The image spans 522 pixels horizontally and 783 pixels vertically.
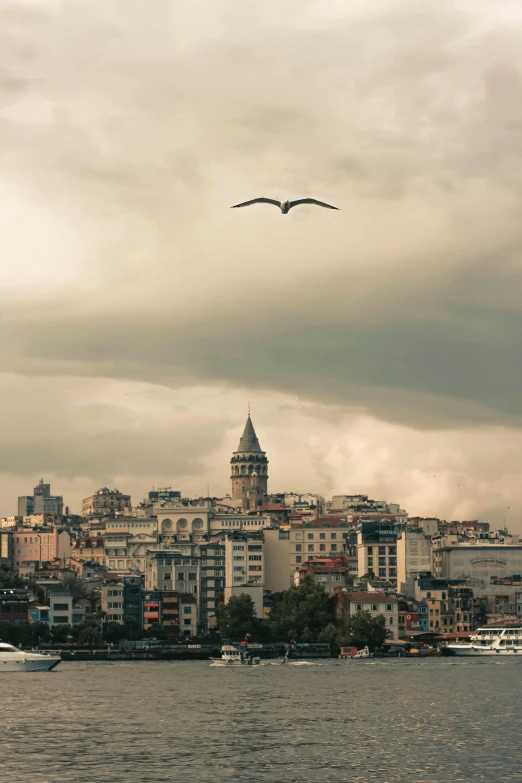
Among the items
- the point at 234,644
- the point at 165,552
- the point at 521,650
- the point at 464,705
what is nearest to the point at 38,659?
the point at 234,644

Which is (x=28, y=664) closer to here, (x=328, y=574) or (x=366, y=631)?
(x=366, y=631)

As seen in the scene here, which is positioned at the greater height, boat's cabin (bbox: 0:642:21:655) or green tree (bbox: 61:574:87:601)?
green tree (bbox: 61:574:87:601)

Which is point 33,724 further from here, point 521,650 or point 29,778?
point 521,650

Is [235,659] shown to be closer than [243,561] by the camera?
Yes

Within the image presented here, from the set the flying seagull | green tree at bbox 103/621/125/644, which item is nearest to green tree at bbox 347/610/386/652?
green tree at bbox 103/621/125/644

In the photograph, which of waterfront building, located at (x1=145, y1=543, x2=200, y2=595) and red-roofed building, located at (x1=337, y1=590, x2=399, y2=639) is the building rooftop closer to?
red-roofed building, located at (x1=337, y1=590, x2=399, y2=639)

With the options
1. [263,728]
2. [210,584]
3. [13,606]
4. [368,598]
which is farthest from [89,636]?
[263,728]
